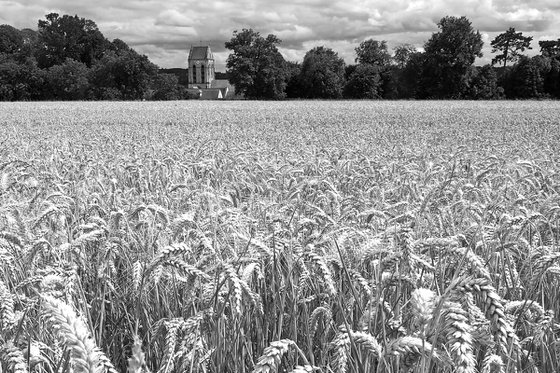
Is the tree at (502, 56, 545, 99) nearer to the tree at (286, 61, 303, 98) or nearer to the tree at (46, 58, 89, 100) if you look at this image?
the tree at (286, 61, 303, 98)

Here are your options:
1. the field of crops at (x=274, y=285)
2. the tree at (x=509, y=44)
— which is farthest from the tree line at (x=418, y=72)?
the field of crops at (x=274, y=285)

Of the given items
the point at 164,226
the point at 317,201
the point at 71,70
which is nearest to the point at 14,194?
the point at 164,226

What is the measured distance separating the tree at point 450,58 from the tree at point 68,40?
64521mm

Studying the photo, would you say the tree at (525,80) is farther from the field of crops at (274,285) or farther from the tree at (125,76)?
the field of crops at (274,285)

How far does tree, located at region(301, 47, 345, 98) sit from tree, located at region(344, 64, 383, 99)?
166 centimetres

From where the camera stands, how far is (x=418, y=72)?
80.8 meters

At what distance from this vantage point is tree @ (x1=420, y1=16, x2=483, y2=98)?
7681 cm

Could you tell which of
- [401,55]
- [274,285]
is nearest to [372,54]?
[401,55]

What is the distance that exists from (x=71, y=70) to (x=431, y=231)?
82.6 meters

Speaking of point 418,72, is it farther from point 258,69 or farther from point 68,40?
point 68,40

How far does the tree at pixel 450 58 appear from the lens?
76812 millimetres

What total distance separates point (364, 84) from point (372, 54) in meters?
25.8

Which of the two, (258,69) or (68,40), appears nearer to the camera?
(258,69)

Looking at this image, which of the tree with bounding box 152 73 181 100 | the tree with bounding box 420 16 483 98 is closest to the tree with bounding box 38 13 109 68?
the tree with bounding box 152 73 181 100
